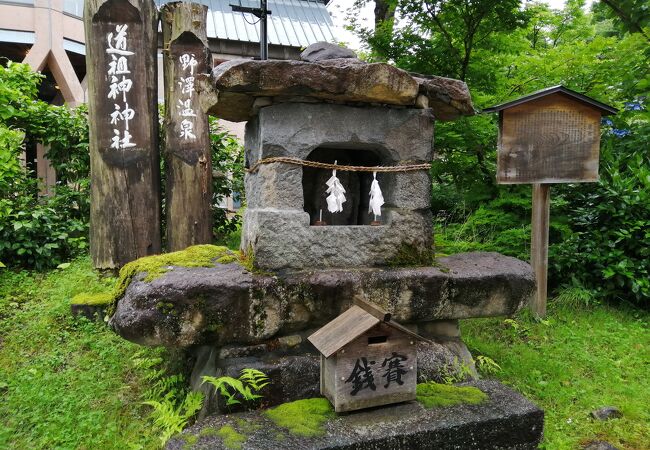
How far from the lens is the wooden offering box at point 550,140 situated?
4770 mm

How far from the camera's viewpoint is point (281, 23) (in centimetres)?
1379

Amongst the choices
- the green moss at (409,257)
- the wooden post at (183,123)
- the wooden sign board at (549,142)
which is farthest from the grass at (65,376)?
the wooden sign board at (549,142)

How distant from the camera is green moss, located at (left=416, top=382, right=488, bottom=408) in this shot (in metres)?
2.92

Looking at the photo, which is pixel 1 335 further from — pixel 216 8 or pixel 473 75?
pixel 216 8

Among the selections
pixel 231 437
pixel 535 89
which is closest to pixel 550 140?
pixel 535 89

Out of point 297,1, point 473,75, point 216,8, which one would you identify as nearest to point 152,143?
point 473,75

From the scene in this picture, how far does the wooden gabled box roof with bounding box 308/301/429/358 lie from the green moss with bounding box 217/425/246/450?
0.66 m

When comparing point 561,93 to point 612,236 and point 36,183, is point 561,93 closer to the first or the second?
point 612,236

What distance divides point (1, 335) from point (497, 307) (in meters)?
4.88

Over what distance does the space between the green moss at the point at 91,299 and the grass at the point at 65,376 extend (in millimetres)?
146

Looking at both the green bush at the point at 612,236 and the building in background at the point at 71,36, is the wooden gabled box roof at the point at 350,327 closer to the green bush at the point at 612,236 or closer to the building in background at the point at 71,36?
Result: the green bush at the point at 612,236

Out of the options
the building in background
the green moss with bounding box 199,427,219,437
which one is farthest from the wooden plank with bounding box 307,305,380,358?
the building in background

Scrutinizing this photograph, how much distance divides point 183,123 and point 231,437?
4.72m

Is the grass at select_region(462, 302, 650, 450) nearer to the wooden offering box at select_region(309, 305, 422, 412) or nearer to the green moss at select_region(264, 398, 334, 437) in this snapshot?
the wooden offering box at select_region(309, 305, 422, 412)
